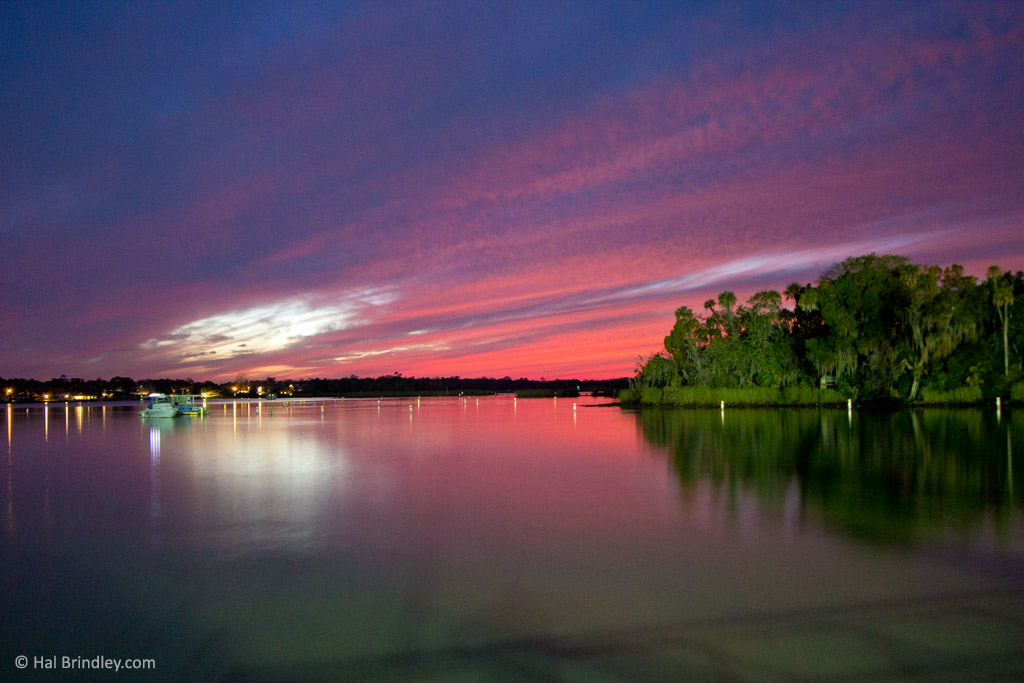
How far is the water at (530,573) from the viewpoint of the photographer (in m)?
5.39

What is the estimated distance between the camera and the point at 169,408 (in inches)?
2138

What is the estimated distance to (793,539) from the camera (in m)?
9.12

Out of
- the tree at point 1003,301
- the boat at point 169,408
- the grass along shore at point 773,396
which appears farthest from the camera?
the boat at point 169,408

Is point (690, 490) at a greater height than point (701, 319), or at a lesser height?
lesser

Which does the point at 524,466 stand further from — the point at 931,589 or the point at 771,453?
the point at 931,589

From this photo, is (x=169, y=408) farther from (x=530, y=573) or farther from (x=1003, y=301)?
(x=1003, y=301)

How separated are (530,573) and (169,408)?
55.9m

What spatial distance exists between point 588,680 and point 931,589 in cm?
455

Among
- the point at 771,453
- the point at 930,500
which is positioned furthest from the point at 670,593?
the point at 771,453

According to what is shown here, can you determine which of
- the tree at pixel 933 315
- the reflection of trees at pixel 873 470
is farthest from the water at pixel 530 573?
the tree at pixel 933 315

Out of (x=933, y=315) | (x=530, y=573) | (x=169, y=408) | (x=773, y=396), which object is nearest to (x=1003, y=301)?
(x=933, y=315)

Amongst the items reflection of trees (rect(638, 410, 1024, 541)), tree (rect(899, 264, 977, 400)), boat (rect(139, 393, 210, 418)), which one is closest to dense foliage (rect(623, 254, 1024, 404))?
tree (rect(899, 264, 977, 400))

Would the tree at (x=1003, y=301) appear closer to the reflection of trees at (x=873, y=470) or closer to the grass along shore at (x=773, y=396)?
the grass along shore at (x=773, y=396)

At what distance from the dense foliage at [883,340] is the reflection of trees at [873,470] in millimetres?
15687
